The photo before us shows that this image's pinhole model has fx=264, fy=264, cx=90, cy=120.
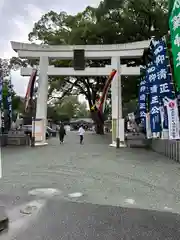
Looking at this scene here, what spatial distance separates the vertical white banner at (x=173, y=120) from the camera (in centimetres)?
1127

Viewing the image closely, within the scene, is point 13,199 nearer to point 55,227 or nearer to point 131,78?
point 55,227

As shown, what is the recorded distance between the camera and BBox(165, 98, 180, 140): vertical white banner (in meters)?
11.3

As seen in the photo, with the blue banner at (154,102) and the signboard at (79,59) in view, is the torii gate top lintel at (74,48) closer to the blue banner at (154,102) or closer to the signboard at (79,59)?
the signboard at (79,59)

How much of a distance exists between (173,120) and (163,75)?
2.23 m

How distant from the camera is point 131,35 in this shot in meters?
23.7

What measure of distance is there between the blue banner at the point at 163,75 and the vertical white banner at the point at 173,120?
0.43m

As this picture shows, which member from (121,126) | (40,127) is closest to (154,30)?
(121,126)

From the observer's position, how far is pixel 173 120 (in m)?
11.3

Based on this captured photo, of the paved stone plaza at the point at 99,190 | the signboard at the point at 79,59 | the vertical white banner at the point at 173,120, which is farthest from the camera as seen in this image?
the signboard at the point at 79,59

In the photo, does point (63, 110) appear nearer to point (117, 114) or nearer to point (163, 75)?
point (117, 114)

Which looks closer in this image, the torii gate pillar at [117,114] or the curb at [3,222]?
the curb at [3,222]

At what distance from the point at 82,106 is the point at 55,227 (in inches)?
3348

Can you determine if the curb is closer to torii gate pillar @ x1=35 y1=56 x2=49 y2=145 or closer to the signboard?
torii gate pillar @ x1=35 y1=56 x2=49 y2=145

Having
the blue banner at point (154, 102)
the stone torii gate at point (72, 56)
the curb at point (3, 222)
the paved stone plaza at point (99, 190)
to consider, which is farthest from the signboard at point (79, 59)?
the curb at point (3, 222)
